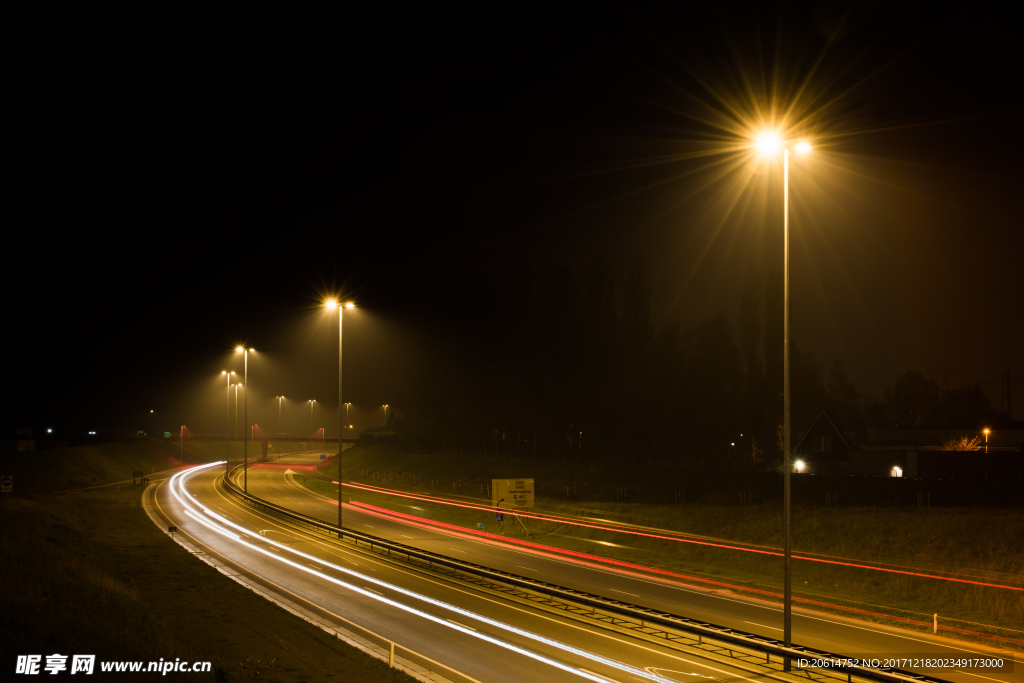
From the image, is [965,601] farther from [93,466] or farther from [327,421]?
[327,421]

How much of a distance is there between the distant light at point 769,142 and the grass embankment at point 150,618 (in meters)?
14.2

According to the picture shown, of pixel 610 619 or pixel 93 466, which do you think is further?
pixel 93 466

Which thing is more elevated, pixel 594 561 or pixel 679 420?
pixel 679 420

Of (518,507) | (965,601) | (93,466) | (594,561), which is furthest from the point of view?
(93,466)

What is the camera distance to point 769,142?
15695 millimetres

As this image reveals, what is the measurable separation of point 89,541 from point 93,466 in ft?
179

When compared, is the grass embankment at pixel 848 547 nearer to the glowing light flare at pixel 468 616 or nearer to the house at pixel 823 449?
the glowing light flare at pixel 468 616

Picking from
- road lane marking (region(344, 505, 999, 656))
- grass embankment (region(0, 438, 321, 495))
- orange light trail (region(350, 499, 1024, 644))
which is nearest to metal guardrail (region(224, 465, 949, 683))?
road lane marking (region(344, 505, 999, 656))

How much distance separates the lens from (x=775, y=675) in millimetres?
14836

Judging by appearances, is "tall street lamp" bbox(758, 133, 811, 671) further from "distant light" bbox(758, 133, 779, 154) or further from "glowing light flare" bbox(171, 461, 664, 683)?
"glowing light flare" bbox(171, 461, 664, 683)

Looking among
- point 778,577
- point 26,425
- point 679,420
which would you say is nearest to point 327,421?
point 26,425

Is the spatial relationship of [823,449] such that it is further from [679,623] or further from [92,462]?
[92,462]

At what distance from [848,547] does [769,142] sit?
23.8 meters

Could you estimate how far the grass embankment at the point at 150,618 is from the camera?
42.8ft
